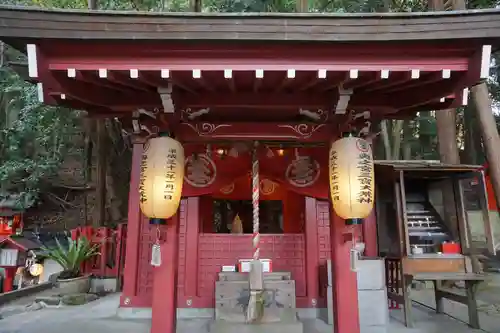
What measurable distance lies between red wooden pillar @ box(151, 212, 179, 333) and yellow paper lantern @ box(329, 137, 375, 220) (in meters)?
2.01

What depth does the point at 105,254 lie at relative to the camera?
997 cm

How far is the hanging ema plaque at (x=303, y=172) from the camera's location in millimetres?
4938

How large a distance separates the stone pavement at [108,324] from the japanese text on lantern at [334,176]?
2909mm

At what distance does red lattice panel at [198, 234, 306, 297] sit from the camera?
22.6ft

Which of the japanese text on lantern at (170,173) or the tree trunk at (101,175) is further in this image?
the tree trunk at (101,175)

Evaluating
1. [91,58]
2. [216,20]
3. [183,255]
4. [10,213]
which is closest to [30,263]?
[10,213]

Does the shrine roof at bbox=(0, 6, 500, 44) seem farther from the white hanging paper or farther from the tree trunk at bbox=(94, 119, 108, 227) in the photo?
the tree trunk at bbox=(94, 119, 108, 227)

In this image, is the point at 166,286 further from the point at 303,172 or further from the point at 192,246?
the point at 192,246

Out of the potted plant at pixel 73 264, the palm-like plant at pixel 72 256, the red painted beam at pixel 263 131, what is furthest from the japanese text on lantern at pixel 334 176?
the palm-like plant at pixel 72 256

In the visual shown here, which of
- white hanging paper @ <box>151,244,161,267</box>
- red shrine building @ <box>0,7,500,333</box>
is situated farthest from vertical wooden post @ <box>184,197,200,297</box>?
white hanging paper @ <box>151,244,161,267</box>

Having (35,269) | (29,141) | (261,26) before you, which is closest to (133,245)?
(261,26)

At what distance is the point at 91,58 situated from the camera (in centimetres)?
335

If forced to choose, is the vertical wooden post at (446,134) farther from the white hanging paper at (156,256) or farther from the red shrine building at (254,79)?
the white hanging paper at (156,256)

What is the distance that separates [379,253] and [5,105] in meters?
16.9
